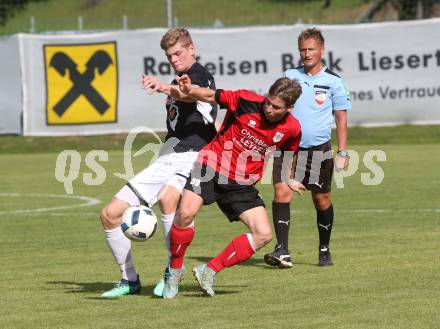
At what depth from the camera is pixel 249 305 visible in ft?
30.8

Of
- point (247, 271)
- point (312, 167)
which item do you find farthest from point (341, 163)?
point (247, 271)

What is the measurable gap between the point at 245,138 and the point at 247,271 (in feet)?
6.55

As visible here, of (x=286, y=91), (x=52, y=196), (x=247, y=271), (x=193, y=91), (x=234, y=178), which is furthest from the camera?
(x=52, y=196)

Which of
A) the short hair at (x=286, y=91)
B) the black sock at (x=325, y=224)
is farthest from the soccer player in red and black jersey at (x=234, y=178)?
the black sock at (x=325, y=224)

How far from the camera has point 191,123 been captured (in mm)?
10500

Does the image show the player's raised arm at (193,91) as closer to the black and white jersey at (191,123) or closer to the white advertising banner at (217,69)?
the black and white jersey at (191,123)

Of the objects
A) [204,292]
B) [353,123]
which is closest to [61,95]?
[353,123]

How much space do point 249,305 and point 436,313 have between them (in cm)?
145

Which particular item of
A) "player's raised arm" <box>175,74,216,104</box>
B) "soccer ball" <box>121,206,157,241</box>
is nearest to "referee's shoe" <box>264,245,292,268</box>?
"soccer ball" <box>121,206,157,241</box>

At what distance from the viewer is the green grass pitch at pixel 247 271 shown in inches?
351

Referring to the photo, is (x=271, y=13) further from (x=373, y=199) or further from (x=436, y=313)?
(x=436, y=313)

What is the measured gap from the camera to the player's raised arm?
976 cm

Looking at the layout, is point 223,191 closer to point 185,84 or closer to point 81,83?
point 185,84

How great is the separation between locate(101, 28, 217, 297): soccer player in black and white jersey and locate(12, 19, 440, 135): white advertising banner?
16473 mm
